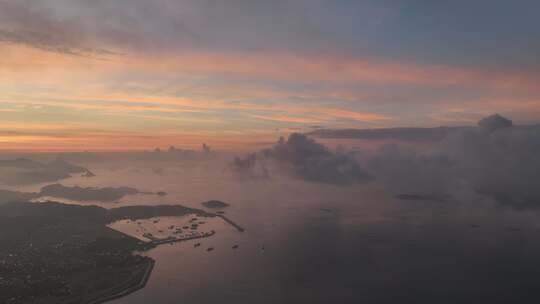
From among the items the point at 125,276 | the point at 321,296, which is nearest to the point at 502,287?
the point at 321,296

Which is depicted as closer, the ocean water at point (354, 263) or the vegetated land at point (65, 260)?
the vegetated land at point (65, 260)

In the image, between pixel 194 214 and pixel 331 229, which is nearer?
pixel 331 229

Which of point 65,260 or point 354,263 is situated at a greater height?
point 65,260

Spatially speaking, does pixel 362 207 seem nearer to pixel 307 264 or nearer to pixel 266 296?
pixel 307 264

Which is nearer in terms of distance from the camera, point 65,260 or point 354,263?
point 65,260

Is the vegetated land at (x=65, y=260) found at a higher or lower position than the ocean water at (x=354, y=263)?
higher

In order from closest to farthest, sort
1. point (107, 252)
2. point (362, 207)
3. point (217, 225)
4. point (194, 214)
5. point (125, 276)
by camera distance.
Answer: point (125, 276), point (107, 252), point (217, 225), point (194, 214), point (362, 207)

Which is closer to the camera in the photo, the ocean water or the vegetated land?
the vegetated land

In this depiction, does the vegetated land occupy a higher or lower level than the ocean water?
higher
